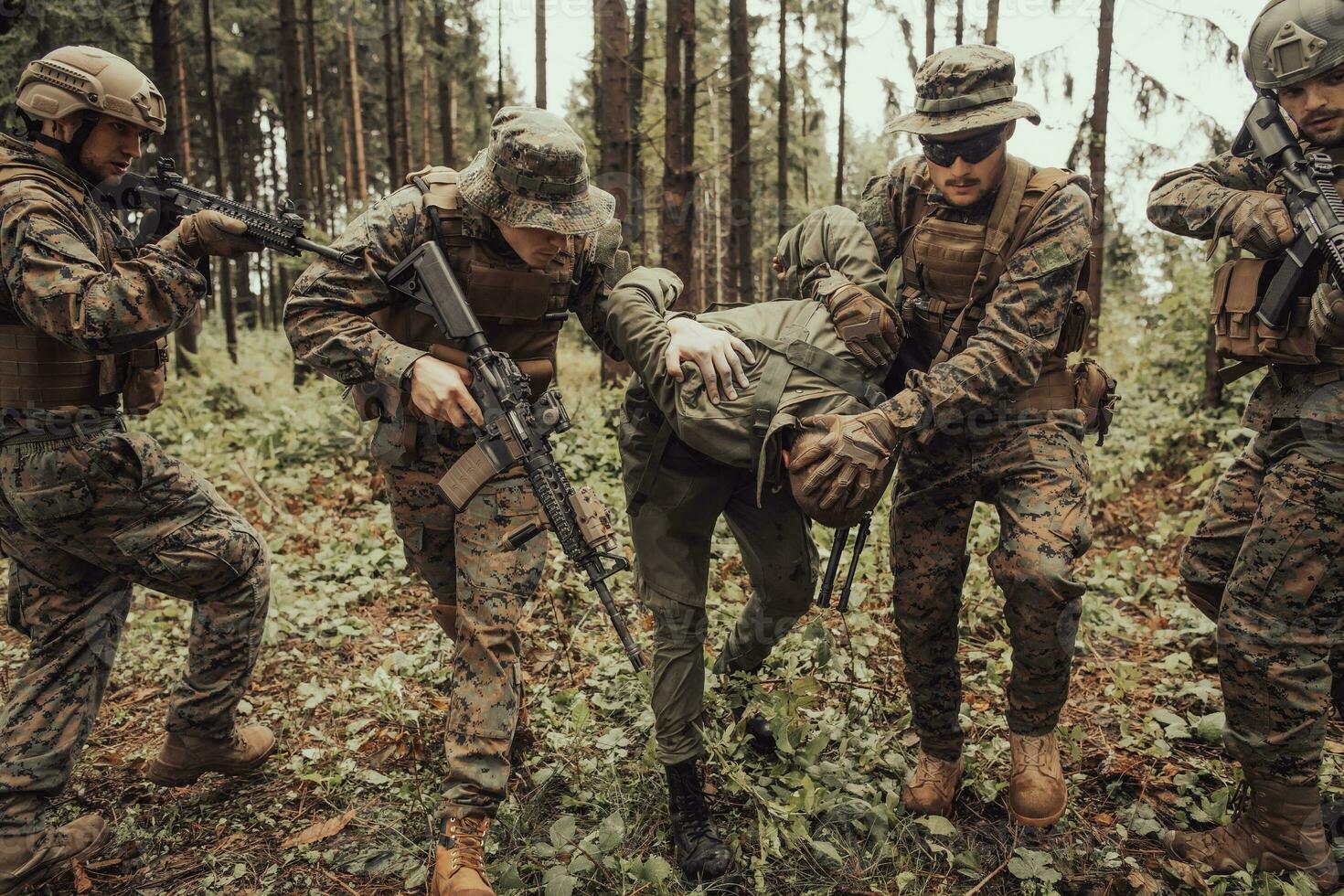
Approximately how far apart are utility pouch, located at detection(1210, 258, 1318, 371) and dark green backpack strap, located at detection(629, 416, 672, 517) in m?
2.20

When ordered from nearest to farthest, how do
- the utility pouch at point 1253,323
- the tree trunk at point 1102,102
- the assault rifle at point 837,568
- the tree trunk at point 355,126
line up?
the utility pouch at point 1253,323
the assault rifle at point 837,568
the tree trunk at point 1102,102
the tree trunk at point 355,126

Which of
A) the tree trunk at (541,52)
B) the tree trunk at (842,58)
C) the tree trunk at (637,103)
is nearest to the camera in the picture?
the tree trunk at (637,103)

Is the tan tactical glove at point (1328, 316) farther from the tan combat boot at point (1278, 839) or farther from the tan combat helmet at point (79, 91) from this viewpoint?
the tan combat helmet at point (79, 91)

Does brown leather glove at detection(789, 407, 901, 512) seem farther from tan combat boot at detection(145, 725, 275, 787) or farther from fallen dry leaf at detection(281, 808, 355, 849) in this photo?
tan combat boot at detection(145, 725, 275, 787)

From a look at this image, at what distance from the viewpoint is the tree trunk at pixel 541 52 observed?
48.7 feet

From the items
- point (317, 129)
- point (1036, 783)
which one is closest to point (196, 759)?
point (1036, 783)

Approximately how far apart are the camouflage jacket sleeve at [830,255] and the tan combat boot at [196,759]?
3.25m

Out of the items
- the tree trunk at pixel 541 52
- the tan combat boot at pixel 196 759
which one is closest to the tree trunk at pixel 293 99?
the tree trunk at pixel 541 52

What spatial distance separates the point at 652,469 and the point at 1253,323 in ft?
7.76

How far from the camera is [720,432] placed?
2.98 m

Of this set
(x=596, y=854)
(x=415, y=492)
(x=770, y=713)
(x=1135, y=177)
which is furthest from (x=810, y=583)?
(x=1135, y=177)

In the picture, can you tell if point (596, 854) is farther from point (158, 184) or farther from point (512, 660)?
point (158, 184)

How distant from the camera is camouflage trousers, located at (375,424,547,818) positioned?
306cm

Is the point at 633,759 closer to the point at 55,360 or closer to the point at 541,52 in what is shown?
the point at 55,360
